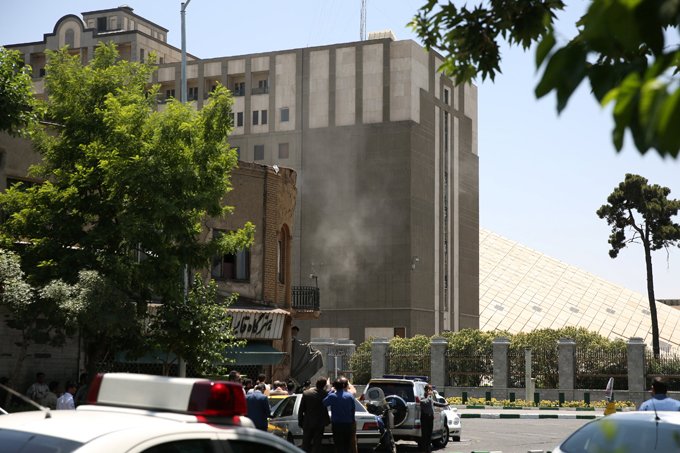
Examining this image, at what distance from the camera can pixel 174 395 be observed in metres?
5.53

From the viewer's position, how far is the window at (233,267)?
3584 centimetres

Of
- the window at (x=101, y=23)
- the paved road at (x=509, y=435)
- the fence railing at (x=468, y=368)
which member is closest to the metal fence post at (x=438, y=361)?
the fence railing at (x=468, y=368)

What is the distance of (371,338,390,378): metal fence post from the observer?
56.5 meters

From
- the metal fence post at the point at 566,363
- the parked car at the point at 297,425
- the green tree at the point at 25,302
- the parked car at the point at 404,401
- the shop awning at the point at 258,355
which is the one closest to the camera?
the parked car at the point at 297,425

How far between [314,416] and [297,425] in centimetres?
312

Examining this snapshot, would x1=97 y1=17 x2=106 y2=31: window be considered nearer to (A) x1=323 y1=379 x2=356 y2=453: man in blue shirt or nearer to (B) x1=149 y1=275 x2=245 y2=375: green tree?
(B) x1=149 y1=275 x2=245 y2=375: green tree

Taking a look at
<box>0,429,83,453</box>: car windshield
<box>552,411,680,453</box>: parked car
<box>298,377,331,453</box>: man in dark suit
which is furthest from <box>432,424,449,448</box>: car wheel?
<box>0,429,83,453</box>: car windshield

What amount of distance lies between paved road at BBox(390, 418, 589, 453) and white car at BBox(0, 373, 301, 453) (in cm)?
1974

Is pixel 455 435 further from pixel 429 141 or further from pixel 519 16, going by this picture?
pixel 429 141

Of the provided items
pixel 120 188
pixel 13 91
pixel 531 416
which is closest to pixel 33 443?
pixel 120 188

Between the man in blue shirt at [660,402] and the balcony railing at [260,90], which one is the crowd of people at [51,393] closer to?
the man in blue shirt at [660,402]

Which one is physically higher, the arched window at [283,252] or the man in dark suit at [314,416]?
the arched window at [283,252]

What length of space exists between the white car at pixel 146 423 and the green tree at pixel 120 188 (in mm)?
17522

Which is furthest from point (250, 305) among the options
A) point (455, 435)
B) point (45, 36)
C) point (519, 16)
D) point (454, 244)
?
point (45, 36)
